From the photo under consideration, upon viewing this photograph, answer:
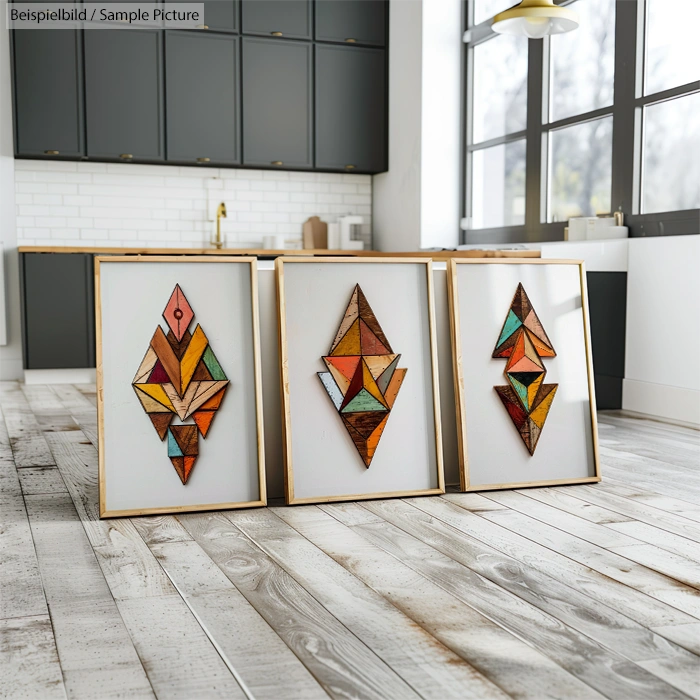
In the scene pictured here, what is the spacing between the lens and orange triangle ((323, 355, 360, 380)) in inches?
109

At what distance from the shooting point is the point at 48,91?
5922 mm

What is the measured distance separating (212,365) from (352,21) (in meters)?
4.69

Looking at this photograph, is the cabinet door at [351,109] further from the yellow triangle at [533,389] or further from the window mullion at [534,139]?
the yellow triangle at [533,389]

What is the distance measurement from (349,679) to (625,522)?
1.30 m

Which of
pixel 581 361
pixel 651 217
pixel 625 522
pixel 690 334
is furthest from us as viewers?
pixel 651 217

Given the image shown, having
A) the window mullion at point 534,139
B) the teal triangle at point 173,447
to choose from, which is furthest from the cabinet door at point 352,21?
the teal triangle at point 173,447

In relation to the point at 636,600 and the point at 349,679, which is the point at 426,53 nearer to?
the point at 636,600

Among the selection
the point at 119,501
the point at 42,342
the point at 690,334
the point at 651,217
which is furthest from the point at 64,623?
the point at 42,342

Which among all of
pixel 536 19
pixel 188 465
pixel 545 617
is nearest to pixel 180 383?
pixel 188 465

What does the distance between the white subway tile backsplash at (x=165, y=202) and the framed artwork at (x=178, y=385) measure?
13.0ft

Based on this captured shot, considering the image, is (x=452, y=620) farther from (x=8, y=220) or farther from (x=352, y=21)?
(x=352, y=21)

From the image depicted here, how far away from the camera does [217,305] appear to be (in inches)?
106

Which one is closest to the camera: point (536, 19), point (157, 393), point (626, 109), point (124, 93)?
point (157, 393)

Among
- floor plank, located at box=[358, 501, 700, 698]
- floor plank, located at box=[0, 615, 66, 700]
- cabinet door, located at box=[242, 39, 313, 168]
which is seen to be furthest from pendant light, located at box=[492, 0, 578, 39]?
floor plank, located at box=[0, 615, 66, 700]
